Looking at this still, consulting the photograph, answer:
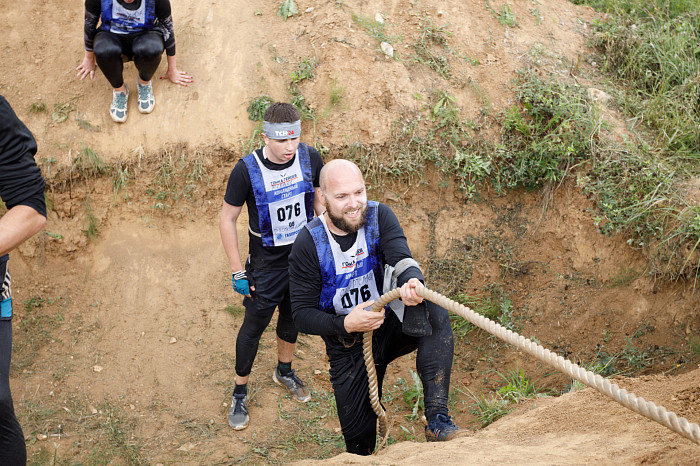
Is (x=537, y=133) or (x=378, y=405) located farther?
(x=537, y=133)

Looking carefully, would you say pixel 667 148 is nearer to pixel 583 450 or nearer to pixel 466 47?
pixel 466 47

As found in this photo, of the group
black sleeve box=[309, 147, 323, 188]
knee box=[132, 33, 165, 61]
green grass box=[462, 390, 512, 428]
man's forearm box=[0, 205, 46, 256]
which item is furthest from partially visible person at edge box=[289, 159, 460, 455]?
knee box=[132, 33, 165, 61]

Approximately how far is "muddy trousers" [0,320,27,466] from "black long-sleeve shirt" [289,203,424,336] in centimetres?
147

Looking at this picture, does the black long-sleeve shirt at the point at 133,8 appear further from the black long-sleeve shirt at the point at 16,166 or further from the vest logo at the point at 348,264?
the vest logo at the point at 348,264

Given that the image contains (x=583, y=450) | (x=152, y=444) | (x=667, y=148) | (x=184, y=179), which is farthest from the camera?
(x=184, y=179)

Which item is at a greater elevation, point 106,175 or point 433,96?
point 433,96

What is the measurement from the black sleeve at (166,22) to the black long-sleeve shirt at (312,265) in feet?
11.0

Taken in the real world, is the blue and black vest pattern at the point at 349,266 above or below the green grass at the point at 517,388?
above

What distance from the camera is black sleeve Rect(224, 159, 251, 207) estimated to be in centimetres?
412

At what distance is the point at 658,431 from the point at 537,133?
12.1ft

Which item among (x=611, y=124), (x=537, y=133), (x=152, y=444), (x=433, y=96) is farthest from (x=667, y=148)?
(x=152, y=444)

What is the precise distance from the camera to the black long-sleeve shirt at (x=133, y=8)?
5.57 metres

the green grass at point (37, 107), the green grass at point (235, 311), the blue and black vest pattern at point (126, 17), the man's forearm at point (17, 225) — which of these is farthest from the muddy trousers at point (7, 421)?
the green grass at point (37, 107)

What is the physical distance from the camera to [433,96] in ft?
20.6
